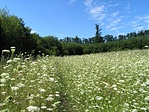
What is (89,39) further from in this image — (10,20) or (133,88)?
(133,88)

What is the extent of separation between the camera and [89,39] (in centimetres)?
12888

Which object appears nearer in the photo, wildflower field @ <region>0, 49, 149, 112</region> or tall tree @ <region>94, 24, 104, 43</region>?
wildflower field @ <region>0, 49, 149, 112</region>

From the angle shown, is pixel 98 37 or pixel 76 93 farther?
pixel 98 37

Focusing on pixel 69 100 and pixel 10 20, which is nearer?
pixel 69 100

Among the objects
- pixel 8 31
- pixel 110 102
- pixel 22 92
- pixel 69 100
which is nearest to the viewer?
pixel 22 92

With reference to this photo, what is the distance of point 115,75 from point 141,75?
3.73ft

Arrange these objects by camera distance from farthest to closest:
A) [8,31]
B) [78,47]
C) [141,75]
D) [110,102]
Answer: [78,47] < [8,31] < [141,75] < [110,102]

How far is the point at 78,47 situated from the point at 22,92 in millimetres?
77081

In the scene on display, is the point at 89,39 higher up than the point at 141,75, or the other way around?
the point at 89,39

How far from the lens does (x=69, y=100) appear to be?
24.0 ft

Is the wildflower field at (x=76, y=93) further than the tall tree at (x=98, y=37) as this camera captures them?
No

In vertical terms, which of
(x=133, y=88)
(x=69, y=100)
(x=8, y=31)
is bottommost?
(x=69, y=100)

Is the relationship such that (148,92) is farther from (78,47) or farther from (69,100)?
(78,47)

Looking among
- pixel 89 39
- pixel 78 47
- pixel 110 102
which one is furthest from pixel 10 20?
pixel 89 39
